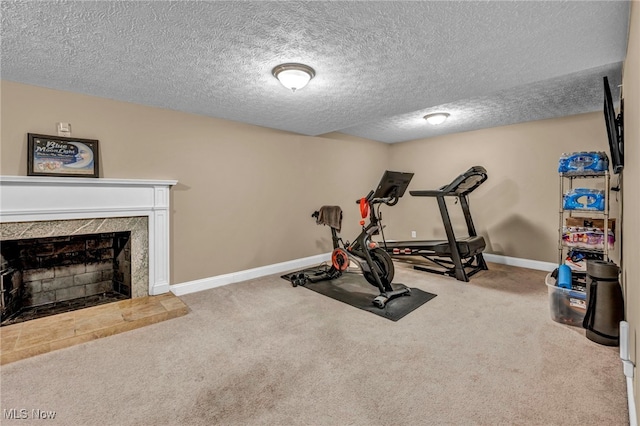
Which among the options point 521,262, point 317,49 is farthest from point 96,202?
point 521,262

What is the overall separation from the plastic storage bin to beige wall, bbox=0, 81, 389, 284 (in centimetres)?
322

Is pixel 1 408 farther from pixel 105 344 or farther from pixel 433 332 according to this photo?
pixel 433 332

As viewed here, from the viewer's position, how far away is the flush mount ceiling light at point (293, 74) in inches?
91.0

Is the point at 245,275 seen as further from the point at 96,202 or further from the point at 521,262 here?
the point at 521,262

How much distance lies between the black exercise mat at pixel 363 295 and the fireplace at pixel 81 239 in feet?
5.84

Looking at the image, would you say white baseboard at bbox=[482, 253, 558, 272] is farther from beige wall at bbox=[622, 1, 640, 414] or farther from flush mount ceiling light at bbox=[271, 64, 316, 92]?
flush mount ceiling light at bbox=[271, 64, 316, 92]

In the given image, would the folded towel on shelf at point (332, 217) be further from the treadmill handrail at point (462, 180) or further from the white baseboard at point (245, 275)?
the treadmill handrail at point (462, 180)

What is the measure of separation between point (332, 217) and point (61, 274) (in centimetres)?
304

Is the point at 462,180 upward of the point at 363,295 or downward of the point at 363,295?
upward

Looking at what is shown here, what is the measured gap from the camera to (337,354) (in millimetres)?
2197

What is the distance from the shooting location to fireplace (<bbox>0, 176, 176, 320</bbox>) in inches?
104

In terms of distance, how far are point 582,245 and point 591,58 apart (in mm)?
1745

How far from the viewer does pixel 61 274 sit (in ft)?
9.96

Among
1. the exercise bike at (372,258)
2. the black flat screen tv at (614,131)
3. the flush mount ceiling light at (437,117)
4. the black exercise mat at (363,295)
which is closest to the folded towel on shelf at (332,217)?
the exercise bike at (372,258)
